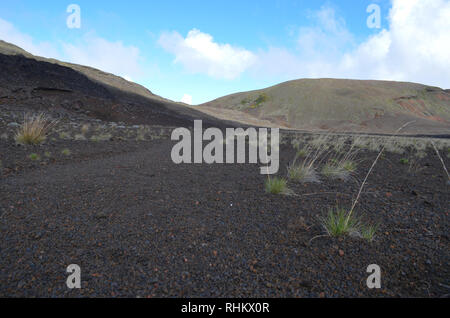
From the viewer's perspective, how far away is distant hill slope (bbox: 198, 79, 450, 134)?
49000 mm

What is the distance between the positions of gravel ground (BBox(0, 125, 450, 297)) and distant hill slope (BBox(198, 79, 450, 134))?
41326mm

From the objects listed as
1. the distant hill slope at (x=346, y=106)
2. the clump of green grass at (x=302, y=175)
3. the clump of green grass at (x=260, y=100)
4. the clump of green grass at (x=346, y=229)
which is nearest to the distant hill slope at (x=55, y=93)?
the clump of green grass at (x=302, y=175)

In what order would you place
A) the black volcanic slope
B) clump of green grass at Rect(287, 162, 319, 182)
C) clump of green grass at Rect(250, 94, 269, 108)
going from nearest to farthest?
clump of green grass at Rect(287, 162, 319, 182) < the black volcanic slope < clump of green grass at Rect(250, 94, 269, 108)

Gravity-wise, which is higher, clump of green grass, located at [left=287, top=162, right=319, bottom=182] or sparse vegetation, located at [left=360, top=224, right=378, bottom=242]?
clump of green grass, located at [left=287, top=162, right=319, bottom=182]

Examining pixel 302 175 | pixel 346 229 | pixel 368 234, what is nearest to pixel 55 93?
pixel 302 175

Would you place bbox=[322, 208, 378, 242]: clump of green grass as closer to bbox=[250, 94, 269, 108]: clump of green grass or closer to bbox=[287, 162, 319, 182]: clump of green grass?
bbox=[287, 162, 319, 182]: clump of green grass

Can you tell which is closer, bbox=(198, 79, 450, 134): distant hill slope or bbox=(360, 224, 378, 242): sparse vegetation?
bbox=(360, 224, 378, 242): sparse vegetation

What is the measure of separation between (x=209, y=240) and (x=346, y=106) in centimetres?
6067

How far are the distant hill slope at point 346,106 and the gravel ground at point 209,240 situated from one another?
1627 inches

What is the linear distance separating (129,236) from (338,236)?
6.54 ft

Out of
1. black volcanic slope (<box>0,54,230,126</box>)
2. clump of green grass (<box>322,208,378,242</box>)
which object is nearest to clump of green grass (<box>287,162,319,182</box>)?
clump of green grass (<box>322,208,378,242</box>)

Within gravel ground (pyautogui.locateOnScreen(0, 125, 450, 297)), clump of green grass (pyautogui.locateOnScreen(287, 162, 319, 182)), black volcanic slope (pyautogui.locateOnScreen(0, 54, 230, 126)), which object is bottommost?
gravel ground (pyautogui.locateOnScreen(0, 125, 450, 297))

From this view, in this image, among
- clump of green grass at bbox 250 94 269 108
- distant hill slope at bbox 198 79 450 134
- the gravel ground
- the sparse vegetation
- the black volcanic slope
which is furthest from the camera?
clump of green grass at bbox 250 94 269 108

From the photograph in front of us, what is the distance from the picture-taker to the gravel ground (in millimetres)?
1668
